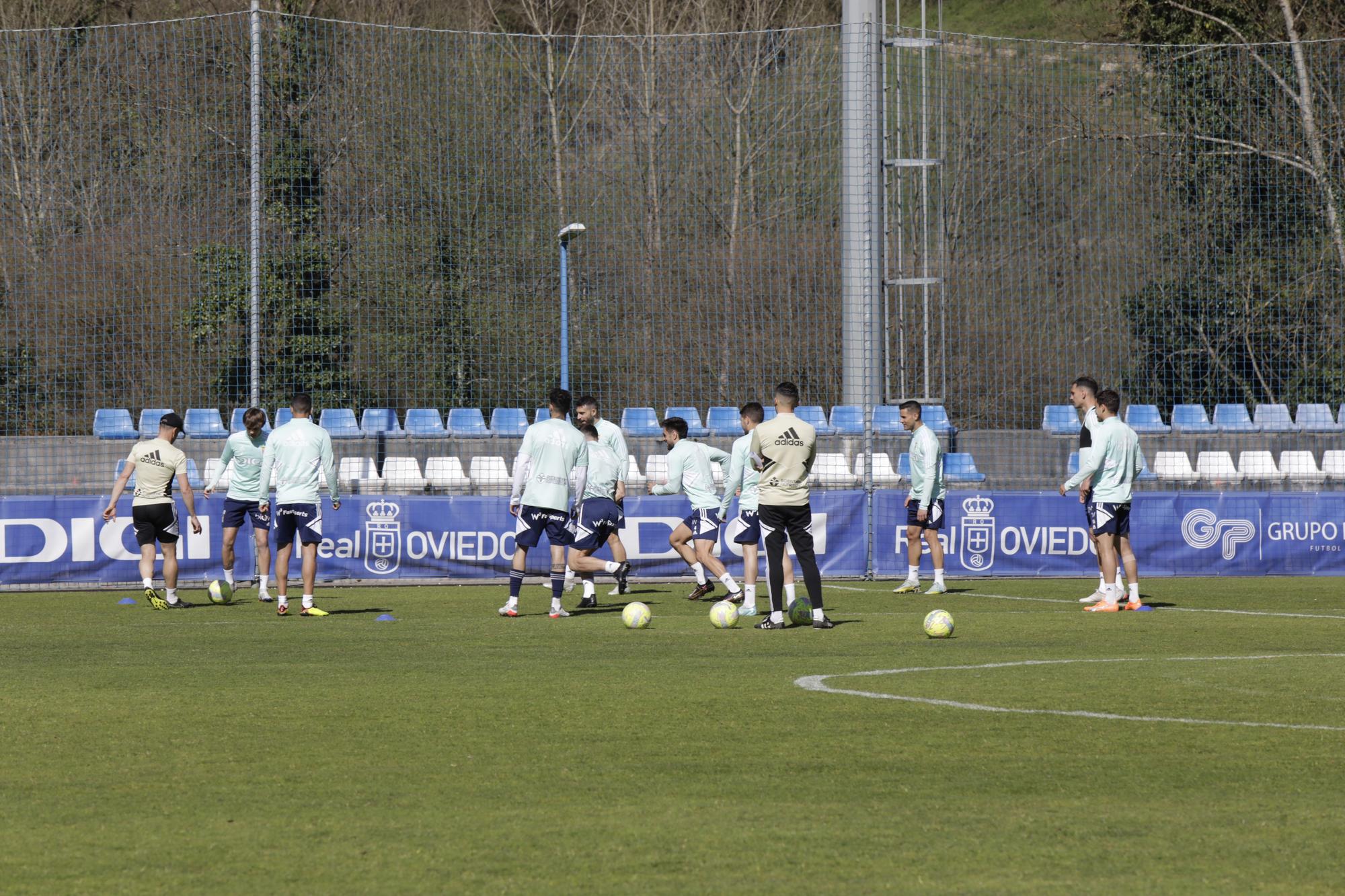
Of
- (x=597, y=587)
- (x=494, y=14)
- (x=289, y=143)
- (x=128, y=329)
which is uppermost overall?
(x=494, y=14)

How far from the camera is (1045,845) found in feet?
18.8

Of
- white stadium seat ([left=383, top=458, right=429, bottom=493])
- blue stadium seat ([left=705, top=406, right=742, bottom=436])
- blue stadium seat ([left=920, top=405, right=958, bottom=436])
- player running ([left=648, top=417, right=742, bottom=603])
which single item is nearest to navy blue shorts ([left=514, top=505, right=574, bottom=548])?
player running ([left=648, top=417, right=742, bottom=603])

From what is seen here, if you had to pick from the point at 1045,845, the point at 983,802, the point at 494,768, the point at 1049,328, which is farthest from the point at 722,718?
the point at 1049,328

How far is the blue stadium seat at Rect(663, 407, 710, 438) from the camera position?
24.5m

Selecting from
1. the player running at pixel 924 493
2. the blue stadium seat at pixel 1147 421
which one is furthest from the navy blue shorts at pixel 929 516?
the blue stadium seat at pixel 1147 421

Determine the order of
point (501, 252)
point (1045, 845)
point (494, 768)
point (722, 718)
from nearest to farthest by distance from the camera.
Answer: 1. point (1045, 845)
2. point (494, 768)
3. point (722, 718)
4. point (501, 252)

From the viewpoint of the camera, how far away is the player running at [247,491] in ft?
58.0

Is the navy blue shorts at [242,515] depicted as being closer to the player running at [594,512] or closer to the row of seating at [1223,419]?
the player running at [594,512]

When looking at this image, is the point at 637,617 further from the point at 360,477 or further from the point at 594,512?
the point at 360,477

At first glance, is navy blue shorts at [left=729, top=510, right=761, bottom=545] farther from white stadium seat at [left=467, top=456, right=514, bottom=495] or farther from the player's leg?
white stadium seat at [left=467, top=456, right=514, bottom=495]

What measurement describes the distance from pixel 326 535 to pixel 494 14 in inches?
1347

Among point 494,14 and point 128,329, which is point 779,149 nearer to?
point 128,329

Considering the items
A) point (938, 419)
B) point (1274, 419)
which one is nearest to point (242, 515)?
point (938, 419)

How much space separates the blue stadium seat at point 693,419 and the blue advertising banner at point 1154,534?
463 centimetres
